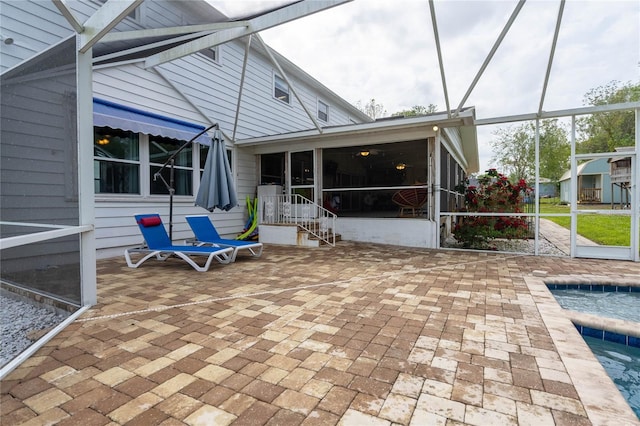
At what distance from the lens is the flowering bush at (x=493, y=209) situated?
7.30 m

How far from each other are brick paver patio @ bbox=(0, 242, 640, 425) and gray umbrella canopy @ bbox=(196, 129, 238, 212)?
2.14 meters

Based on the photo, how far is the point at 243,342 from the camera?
258 cm

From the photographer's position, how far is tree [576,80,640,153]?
920 cm

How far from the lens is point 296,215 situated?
830 centimetres

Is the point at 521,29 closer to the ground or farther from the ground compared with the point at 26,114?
farther from the ground

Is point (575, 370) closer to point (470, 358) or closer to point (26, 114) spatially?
point (470, 358)

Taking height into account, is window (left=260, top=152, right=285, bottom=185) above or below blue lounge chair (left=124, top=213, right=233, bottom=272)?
above

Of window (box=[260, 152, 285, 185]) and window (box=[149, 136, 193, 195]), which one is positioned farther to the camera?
window (box=[260, 152, 285, 185])

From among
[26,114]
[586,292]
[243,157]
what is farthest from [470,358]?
[243,157]

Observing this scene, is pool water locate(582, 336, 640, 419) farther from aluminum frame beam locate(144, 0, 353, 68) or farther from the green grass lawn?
the green grass lawn

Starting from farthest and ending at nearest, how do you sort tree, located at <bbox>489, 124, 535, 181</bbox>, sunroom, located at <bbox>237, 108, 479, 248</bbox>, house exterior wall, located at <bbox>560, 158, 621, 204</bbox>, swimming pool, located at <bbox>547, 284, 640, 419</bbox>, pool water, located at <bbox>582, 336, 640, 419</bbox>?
tree, located at <bbox>489, 124, 535, 181</bbox>
sunroom, located at <bbox>237, 108, 479, 248</bbox>
house exterior wall, located at <bbox>560, 158, 621, 204</bbox>
swimming pool, located at <bbox>547, 284, 640, 419</bbox>
pool water, located at <bbox>582, 336, 640, 419</bbox>

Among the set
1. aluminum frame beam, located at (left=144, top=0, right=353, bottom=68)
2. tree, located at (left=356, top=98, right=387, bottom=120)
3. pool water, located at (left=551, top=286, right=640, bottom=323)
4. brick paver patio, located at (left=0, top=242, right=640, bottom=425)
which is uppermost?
tree, located at (left=356, top=98, right=387, bottom=120)

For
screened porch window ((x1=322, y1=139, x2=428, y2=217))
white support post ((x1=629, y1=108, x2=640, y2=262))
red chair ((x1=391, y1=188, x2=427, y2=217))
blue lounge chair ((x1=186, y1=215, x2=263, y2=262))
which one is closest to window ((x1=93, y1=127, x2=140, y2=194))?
blue lounge chair ((x1=186, y1=215, x2=263, y2=262))

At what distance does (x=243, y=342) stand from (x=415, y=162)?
6689mm
